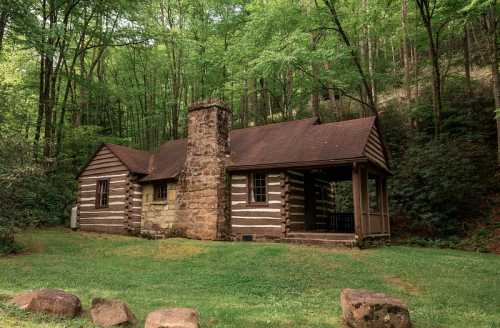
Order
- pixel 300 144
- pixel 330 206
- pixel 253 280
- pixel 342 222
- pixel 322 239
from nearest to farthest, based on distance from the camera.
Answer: pixel 253 280, pixel 322 239, pixel 300 144, pixel 342 222, pixel 330 206

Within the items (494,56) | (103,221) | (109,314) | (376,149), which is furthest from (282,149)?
(109,314)

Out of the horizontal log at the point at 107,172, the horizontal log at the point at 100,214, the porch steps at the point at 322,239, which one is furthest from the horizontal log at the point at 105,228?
the porch steps at the point at 322,239

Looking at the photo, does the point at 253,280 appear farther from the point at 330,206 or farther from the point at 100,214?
the point at 100,214

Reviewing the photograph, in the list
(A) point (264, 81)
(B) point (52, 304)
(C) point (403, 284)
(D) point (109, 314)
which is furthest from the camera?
(A) point (264, 81)

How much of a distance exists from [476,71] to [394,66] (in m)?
6.38

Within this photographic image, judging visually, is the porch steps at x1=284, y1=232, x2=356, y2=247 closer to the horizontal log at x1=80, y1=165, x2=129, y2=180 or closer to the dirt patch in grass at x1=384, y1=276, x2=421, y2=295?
the dirt patch in grass at x1=384, y1=276, x2=421, y2=295

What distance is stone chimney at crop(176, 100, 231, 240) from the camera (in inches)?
667

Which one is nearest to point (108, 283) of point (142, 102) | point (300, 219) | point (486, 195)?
point (300, 219)

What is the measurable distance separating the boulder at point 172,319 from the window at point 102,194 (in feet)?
54.3

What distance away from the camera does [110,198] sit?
20438 millimetres

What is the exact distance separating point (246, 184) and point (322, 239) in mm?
4315

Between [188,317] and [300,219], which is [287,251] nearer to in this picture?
Answer: [300,219]

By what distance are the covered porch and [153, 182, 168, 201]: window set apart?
676 centimetres

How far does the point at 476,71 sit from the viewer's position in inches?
1105
